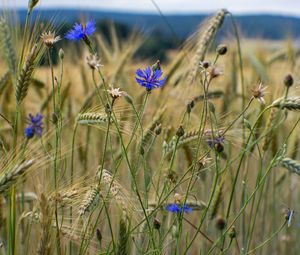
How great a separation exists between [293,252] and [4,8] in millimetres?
1880

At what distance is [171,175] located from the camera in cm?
194

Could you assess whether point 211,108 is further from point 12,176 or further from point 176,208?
point 12,176

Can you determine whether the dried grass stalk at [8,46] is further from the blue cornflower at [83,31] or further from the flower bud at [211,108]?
the flower bud at [211,108]

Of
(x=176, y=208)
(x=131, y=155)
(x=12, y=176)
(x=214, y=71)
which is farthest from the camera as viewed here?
(x=131, y=155)

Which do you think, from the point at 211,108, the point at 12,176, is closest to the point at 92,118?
the point at 211,108

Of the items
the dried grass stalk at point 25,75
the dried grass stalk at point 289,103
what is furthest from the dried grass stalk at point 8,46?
the dried grass stalk at point 289,103

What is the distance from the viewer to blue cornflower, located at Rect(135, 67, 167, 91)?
1.80 meters

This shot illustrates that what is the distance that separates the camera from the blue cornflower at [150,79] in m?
1.80

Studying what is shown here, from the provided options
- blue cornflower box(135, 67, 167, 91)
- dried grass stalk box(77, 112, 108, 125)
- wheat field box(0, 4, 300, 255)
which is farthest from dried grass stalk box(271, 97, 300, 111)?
dried grass stalk box(77, 112, 108, 125)

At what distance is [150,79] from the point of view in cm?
182

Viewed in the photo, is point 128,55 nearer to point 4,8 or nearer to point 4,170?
point 4,8

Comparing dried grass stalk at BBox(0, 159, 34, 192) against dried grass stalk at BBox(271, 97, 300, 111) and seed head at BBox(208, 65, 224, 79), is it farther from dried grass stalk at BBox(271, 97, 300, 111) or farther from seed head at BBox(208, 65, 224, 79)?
dried grass stalk at BBox(271, 97, 300, 111)

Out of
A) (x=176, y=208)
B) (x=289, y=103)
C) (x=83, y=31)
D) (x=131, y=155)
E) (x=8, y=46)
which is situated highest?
(x=8, y=46)

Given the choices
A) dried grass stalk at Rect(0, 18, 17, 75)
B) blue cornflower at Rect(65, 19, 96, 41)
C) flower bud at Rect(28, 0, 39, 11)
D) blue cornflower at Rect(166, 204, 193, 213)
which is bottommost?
blue cornflower at Rect(166, 204, 193, 213)
